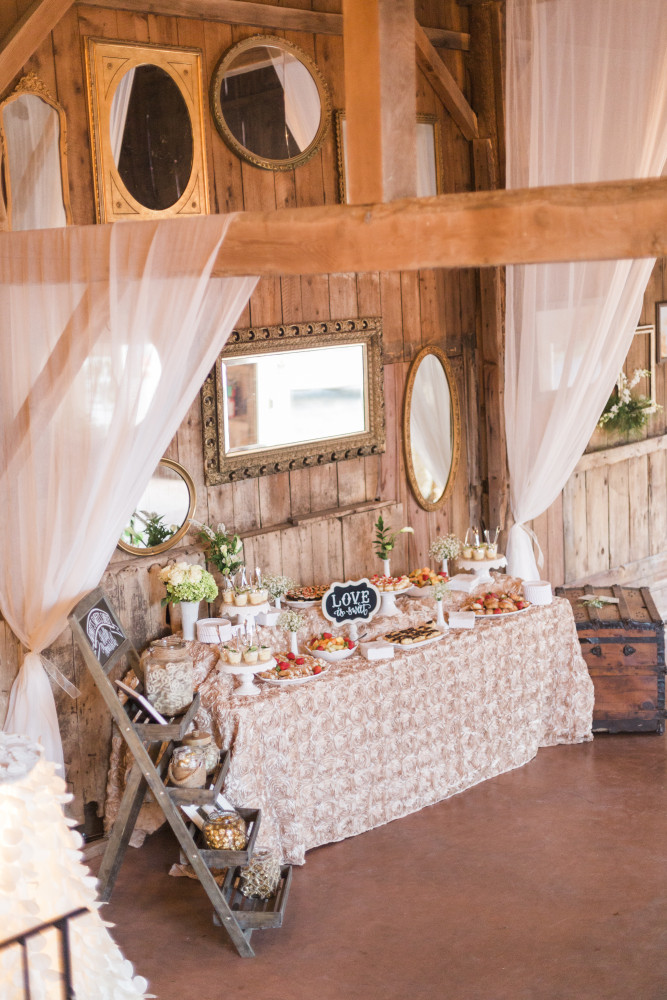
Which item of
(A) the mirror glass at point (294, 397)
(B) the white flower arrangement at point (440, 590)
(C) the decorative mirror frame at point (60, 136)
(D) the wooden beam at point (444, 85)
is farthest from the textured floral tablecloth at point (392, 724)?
(D) the wooden beam at point (444, 85)

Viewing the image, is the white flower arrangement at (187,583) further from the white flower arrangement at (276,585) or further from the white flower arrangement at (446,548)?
the white flower arrangement at (446,548)

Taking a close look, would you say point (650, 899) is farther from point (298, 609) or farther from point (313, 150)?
Answer: point (313, 150)

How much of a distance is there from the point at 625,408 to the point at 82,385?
420 centimetres

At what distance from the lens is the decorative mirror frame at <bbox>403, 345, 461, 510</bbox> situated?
5887mm

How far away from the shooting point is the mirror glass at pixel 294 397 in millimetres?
5121

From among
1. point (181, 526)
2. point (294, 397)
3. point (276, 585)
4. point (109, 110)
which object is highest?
point (109, 110)

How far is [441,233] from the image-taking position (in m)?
3.22

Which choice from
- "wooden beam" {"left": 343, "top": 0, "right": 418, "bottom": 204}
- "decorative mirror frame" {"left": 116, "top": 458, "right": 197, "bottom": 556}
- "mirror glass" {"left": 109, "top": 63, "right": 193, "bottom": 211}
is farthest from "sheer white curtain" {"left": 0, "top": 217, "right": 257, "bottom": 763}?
"mirror glass" {"left": 109, "top": 63, "right": 193, "bottom": 211}

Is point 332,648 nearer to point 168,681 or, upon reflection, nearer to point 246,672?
point 246,672

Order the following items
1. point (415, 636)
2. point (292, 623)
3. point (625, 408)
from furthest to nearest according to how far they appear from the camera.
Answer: point (625, 408) → point (415, 636) → point (292, 623)

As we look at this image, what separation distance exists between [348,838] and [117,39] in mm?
3466

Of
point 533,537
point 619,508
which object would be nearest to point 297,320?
point 533,537

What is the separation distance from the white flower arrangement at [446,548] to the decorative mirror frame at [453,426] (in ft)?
1.20

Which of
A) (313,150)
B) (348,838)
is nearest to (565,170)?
(313,150)
